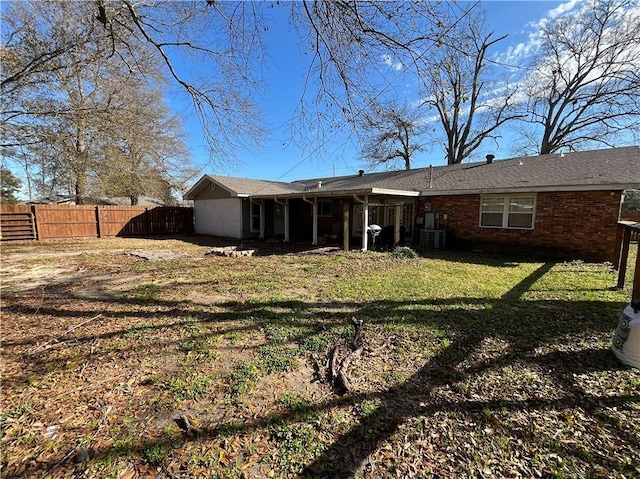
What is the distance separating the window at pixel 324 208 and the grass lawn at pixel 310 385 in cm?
947

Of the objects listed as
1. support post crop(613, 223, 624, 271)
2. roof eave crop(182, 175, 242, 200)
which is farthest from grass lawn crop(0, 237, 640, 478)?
roof eave crop(182, 175, 242, 200)

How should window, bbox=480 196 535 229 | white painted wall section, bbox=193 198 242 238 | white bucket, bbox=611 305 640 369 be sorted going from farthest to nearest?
white painted wall section, bbox=193 198 242 238 < window, bbox=480 196 535 229 < white bucket, bbox=611 305 640 369

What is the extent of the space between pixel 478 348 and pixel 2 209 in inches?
728

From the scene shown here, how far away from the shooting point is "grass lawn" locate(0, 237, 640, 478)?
1920mm

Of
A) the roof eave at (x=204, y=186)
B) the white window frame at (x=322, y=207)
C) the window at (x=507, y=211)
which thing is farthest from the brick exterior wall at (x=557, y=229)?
the roof eave at (x=204, y=186)

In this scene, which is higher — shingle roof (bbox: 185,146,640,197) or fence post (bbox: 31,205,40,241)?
shingle roof (bbox: 185,146,640,197)

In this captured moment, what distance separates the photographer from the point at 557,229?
359 inches

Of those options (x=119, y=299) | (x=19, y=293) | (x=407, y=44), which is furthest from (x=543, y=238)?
(x=19, y=293)

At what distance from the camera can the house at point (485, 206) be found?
8.61m

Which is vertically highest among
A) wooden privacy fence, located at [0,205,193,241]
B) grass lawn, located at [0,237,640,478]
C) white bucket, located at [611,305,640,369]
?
wooden privacy fence, located at [0,205,193,241]

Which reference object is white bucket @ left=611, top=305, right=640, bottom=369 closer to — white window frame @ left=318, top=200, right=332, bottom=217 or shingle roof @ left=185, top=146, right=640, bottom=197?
shingle roof @ left=185, top=146, right=640, bottom=197

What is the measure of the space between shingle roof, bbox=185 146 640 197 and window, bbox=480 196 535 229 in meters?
0.54

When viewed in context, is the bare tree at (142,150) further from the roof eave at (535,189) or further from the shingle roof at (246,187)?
the roof eave at (535,189)

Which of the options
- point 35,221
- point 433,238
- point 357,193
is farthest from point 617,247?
point 35,221
